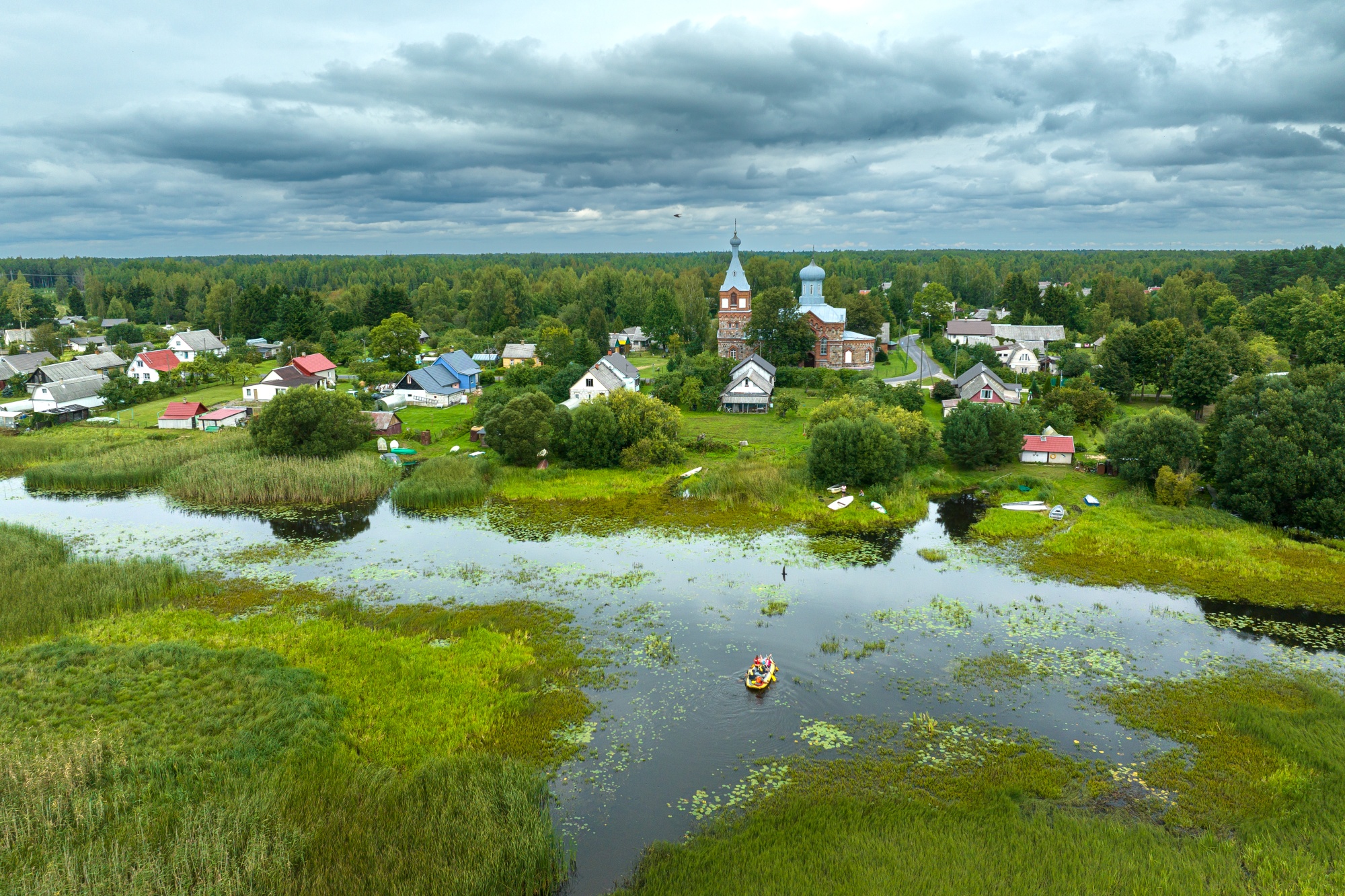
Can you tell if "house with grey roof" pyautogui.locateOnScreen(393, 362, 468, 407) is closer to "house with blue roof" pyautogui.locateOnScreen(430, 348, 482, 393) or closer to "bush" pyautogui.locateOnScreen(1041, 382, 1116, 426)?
"house with blue roof" pyautogui.locateOnScreen(430, 348, 482, 393)

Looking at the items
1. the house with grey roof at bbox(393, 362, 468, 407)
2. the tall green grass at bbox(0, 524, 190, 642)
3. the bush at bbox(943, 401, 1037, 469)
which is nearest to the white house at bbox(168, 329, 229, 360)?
the house with grey roof at bbox(393, 362, 468, 407)

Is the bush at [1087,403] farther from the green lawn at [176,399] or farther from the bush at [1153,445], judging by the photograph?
the green lawn at [176,399]

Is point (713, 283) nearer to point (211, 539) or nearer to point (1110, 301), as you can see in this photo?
point (1110, 301)

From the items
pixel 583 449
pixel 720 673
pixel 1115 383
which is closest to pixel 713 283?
pixel 1115 383

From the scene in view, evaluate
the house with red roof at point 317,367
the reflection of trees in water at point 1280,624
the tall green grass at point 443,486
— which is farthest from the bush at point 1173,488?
the house with red roof at point 317,367

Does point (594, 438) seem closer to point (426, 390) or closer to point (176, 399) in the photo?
point (426, 390)

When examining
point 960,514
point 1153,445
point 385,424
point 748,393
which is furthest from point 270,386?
point 1153,445
